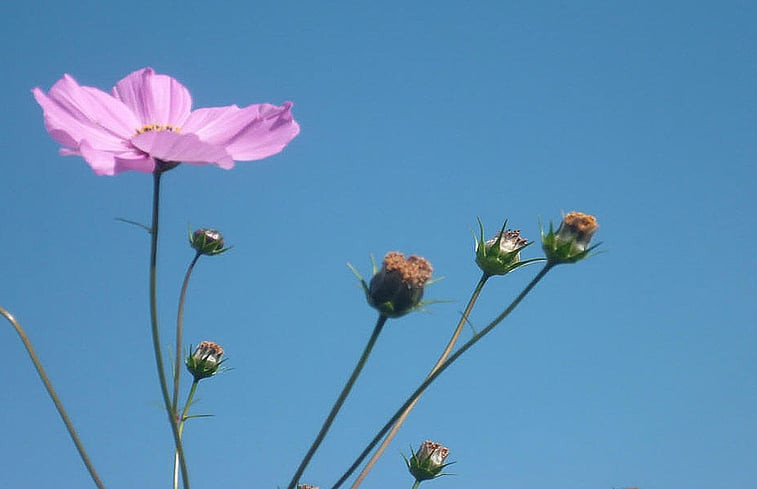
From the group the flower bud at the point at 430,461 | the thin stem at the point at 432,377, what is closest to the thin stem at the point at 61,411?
the thin stem at the point at 432,377

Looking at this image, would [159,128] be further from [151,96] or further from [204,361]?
[204,361]

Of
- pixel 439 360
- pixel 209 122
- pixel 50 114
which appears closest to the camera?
pixel 50 114

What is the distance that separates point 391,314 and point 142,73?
0.78 meters

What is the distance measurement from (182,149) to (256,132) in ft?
0.81

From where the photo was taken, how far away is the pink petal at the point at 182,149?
1516mm

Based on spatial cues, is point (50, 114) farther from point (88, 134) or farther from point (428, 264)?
point (428, 264)

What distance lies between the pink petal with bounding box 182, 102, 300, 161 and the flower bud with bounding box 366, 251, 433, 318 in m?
0.33

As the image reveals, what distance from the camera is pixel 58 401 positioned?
5.12 feet

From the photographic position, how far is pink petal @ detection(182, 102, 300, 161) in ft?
5.63

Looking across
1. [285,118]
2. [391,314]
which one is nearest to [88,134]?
[285,118]

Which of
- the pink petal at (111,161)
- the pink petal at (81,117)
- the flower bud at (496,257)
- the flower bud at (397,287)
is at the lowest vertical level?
the flower bud at (397,287)

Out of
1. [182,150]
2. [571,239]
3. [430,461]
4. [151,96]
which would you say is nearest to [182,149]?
[182,150]

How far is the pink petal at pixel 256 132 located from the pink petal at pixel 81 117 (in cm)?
18

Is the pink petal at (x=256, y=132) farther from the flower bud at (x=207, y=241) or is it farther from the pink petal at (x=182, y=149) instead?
the flower bud at (x=207, y=241)
